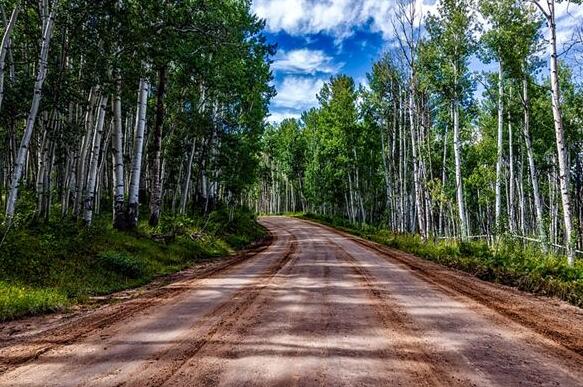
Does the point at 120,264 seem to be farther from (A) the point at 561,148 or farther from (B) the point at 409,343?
(A) the point at 561,148

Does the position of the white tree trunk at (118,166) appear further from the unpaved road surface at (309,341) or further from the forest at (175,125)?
the unpaved road surface at (309,341)

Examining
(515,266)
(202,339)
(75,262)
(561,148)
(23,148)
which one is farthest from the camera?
(561,148)

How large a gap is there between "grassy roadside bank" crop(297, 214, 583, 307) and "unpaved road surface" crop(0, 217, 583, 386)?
99 cm

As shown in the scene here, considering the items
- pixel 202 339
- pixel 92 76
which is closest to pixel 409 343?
pixel 202 339

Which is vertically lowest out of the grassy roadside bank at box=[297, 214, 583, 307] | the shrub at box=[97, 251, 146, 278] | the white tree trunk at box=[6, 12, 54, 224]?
the grassy roadside bank at box=[297, 214, 583, 307]

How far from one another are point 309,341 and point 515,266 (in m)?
9.33

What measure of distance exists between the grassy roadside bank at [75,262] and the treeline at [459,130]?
11.9 meters

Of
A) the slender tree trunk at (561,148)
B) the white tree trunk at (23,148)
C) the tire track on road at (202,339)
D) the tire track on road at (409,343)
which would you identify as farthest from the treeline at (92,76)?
the slender tree trunk at (561,148)

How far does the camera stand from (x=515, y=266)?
472 inches

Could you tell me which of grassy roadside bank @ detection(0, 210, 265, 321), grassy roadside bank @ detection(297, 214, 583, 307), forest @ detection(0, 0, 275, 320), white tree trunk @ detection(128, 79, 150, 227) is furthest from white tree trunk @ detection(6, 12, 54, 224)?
grassy roadside bank @ detection(297, 214, 583, 307)

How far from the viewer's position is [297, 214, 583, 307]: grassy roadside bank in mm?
9367

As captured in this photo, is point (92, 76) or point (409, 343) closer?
point (409, 343)

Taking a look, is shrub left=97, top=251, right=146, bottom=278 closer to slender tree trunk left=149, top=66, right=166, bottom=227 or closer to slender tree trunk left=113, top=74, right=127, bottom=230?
slender tree trunk left=113, top=74, right=127, bottom=230

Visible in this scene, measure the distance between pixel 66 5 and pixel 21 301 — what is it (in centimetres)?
815
